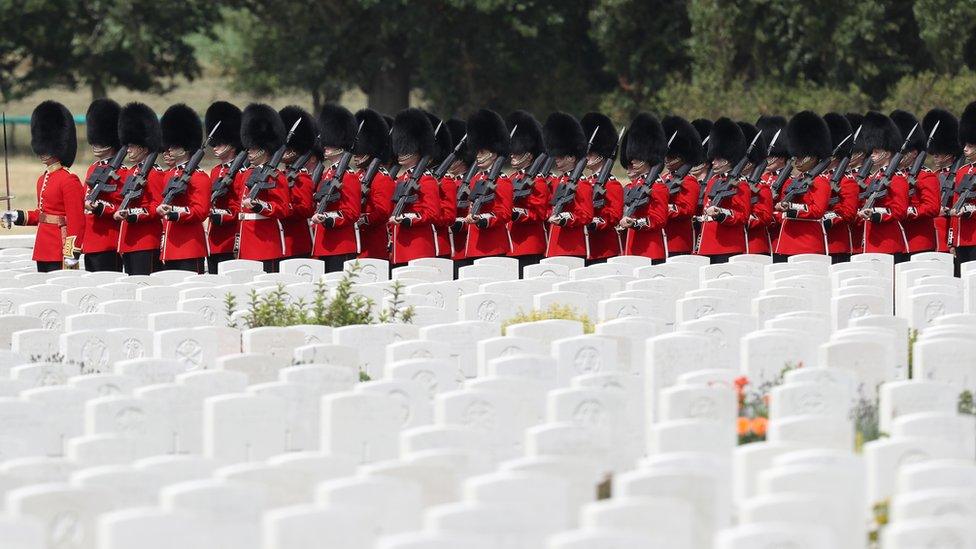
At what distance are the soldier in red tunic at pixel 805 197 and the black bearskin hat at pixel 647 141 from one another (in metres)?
0.97

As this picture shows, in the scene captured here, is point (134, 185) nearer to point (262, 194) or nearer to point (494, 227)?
point (262, 194)

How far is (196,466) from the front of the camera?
20.9 feet

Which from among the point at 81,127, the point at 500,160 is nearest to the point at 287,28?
the point at 81,127

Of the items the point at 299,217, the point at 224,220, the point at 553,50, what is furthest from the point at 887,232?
the point at 553,50

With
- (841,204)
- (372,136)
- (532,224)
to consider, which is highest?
(372,136)

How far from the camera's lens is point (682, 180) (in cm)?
1482

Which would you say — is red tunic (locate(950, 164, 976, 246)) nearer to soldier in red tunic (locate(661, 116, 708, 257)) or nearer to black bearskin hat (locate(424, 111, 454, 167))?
soldier in red tunic (locate(661, 116, 708, 257))

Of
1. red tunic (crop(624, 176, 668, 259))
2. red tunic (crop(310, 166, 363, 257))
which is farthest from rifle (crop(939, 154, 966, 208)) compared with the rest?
red tunic (crop(310, 166, 363, 257))

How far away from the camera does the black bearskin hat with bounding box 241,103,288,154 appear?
1392cm

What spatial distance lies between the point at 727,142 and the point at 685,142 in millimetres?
327

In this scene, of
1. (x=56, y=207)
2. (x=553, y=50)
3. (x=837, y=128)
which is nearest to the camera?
(x=56, y=207)

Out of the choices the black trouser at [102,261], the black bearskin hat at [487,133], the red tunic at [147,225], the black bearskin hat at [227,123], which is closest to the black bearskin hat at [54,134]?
the red tunic at [147,225]

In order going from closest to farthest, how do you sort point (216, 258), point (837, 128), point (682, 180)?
point (216, 258) < point (682, 180) < point (837, 128)

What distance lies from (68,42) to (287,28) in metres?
4.85
